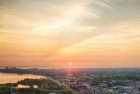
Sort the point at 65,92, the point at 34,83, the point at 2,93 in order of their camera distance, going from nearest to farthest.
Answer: the point at 2,93, the point at 65,92, the point at 34,83

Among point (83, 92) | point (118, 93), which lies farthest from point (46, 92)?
point (118, 93)

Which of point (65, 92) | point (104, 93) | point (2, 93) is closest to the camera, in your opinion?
point (2, 93)

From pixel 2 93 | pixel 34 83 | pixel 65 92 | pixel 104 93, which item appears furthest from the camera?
pixel 34 83

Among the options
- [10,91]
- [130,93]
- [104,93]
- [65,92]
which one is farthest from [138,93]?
[10,91]

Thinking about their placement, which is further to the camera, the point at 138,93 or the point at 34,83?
the point at 34,83

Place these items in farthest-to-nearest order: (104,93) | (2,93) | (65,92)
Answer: (104,93) → (65,92) → (2,93)

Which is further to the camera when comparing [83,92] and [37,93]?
[83,92]

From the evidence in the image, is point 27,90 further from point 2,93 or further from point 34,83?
point 34,83

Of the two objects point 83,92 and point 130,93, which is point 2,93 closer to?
point 83,92
